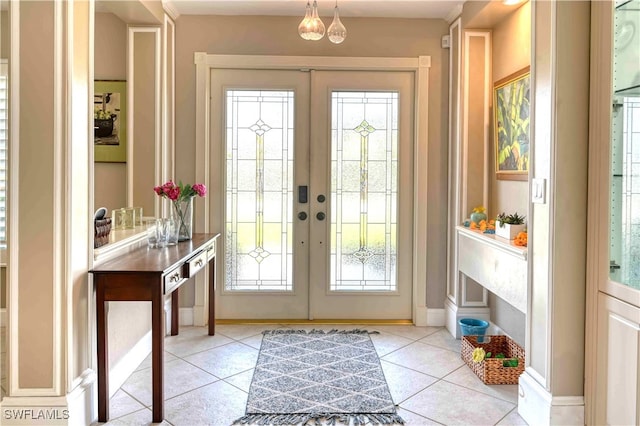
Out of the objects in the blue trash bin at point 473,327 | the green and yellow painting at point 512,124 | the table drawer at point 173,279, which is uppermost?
the green and yellow painting at point 512,124

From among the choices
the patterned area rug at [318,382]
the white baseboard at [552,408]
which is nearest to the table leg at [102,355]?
the patterned area rug at [318,382]

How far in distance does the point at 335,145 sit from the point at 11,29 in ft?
8.12

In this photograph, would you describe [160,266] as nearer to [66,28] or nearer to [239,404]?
[239,404]

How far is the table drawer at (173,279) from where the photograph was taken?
240 centimetres

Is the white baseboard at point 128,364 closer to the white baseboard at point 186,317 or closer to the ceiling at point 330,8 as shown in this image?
the white baseboard at point 186,317

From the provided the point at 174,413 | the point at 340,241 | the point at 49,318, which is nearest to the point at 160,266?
the point at 49,318

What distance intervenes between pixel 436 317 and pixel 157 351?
2523 mm

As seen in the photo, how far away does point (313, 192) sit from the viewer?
13.3 feet

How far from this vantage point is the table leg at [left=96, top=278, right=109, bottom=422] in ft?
7.73

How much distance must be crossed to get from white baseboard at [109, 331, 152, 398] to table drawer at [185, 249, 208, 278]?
0.64 metres

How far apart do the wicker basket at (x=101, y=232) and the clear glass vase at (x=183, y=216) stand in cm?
61

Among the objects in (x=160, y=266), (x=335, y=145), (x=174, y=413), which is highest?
(x=335, y=145)

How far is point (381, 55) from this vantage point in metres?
3.98

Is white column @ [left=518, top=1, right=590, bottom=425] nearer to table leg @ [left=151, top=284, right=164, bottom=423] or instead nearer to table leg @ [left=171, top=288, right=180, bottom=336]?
table leg @ [left=151, top=284, right=164, bottom=423]
